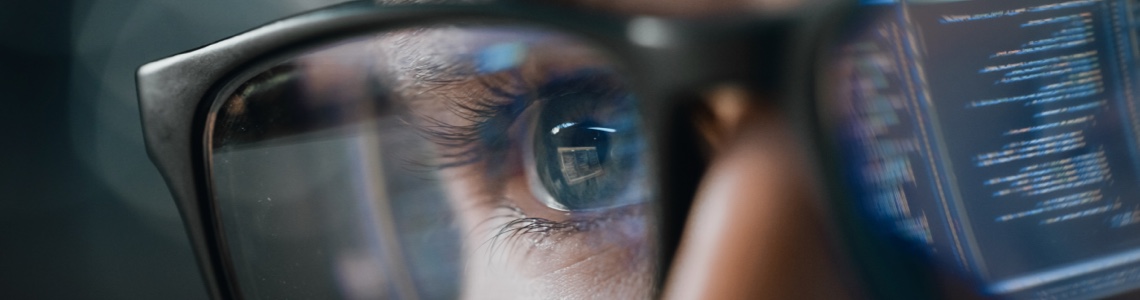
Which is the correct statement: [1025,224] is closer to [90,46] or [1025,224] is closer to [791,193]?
[791,193]

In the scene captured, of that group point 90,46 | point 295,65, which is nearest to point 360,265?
point 295,65

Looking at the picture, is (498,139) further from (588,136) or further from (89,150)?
(89,150)

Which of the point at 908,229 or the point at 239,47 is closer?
the point at 908,229

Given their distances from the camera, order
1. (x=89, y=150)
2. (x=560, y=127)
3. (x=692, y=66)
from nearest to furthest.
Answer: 1. (x=692, y=66)
2. (x=560, y=127)
3. (x=89, y=150)

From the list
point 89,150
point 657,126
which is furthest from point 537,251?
point 89,150

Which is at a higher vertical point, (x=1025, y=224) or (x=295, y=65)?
(x=295, y=65)

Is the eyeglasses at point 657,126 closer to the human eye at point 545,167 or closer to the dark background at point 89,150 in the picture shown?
the human eye at point 545,167
